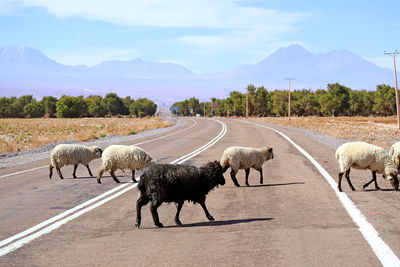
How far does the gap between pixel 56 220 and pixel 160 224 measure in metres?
1.99

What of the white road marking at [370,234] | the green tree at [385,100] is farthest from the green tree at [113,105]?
the white road marking at [370,234]

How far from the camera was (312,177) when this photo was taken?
12.9 meters

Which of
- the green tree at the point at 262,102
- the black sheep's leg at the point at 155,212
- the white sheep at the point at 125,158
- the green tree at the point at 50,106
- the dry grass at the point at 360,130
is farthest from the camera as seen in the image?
the green tree at the point at 50,106

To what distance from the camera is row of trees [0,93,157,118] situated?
461ft

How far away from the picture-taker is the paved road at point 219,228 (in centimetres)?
559

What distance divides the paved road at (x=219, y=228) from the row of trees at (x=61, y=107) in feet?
439

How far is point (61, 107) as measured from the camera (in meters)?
138

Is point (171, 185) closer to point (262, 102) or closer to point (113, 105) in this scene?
point (262, 102)

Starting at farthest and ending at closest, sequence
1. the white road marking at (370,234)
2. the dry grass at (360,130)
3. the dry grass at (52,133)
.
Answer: the dry grass at (360,130)
the dry grass at (52,133)
the white road marking at (370,234)

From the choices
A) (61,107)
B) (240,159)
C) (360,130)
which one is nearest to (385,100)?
(360,130)

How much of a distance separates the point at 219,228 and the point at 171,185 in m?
1.05

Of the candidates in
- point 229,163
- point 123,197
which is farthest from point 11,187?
point 229,163

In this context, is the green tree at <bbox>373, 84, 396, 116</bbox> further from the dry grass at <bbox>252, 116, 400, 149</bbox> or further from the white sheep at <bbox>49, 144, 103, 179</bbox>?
the white sheep at <bbox>49, 144, 103, 179</bbox>

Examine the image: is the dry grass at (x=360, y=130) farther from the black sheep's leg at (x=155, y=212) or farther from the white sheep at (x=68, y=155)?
the black sheep's leg at (x=155, y=212)
